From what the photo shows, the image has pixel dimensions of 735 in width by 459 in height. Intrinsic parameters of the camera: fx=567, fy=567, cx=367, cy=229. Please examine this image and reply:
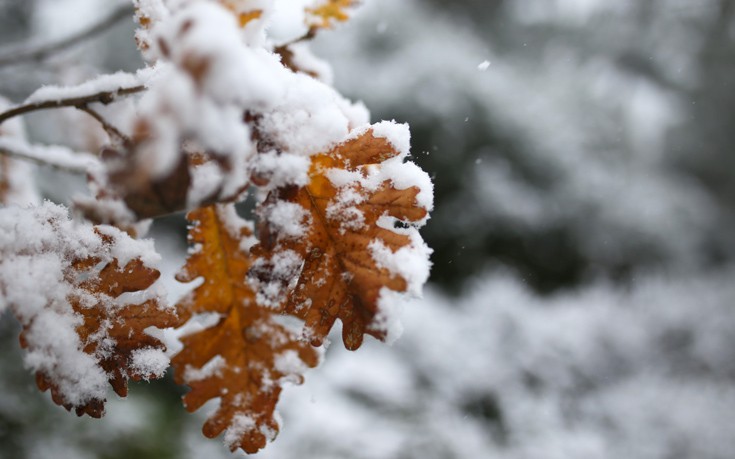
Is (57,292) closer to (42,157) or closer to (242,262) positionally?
(242,262)

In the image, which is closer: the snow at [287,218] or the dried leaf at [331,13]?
the snow at [287,218]

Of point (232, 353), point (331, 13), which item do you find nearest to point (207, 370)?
point (232, 353)

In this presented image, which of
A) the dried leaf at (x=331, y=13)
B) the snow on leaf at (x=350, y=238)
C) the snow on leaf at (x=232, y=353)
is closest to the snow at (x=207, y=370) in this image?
the snow on leaf at (x=232, y=353)

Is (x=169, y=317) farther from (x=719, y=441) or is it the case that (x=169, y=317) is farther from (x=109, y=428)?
(x=719, y=441)

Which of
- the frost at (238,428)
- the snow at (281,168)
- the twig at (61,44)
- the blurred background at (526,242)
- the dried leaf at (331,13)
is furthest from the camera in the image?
the blurred background at (526,242)

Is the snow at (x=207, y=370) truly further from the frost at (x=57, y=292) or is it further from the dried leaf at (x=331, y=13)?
the dried leaf at (x=331, y=13)

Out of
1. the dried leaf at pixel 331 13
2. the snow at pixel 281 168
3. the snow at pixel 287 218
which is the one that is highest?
the dried leaf at pixel 331 13

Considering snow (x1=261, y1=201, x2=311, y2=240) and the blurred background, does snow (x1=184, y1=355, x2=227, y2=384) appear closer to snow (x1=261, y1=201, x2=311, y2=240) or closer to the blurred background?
snow (x1=261, y1=201, x2=311, y2=240)
